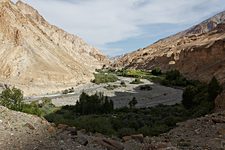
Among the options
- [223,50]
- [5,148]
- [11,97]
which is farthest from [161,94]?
[5,148]

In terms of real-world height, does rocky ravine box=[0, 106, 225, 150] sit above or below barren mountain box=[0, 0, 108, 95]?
below

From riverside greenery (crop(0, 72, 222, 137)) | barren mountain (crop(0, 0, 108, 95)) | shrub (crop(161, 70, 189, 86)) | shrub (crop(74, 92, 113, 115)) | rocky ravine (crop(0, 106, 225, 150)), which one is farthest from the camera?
shrub (crop(161, 70, 189, 86))

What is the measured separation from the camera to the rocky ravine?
1001 cm

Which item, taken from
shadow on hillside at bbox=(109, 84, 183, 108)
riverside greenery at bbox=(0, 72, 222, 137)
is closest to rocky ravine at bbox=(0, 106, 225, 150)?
riverside greenery at bbox=(0, 72, 222, 137)

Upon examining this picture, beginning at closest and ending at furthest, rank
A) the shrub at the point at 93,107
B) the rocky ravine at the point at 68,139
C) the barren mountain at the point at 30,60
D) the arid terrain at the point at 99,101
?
the rocky ravine at the point at 68,139 → the arid terrain at the point at 99,101 → the shrub at the point at 93,107 → the barren mountain at the point at 30,60

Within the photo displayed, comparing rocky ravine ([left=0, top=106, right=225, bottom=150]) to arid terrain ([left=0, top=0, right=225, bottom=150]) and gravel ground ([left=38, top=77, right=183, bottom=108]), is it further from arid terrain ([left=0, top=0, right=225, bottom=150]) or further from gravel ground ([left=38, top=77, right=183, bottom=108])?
gravel ground ([left=38, top=77, right=183, bottom=108])

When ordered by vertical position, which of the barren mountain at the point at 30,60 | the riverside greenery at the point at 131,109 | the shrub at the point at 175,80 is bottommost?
the riverside greenery at the point at 131,109

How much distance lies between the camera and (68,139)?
10.8 m

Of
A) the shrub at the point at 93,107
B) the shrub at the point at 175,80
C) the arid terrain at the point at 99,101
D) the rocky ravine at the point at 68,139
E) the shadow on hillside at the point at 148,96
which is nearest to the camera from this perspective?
the rocky ravine at the point at 68,139

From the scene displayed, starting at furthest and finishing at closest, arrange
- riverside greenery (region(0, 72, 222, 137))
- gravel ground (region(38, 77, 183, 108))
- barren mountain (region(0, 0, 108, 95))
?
barren mountain (region(0, 0, 108, 95)) → gravel ground (region(38, 77, 183, 108)) → riverside greenery (region(0, 72, 222, 137))

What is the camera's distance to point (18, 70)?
191 ft

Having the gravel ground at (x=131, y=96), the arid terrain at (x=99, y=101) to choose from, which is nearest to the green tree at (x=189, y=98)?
the arid terrain at (x=99, y=101)

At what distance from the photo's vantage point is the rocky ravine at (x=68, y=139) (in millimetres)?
10008

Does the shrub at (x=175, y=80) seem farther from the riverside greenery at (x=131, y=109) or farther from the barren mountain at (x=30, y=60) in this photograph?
the riverside greenery at (x=131, y=109)
